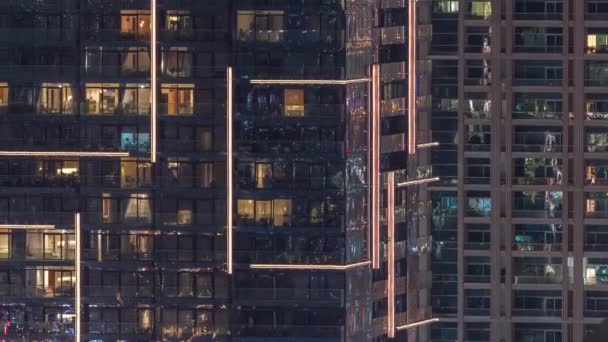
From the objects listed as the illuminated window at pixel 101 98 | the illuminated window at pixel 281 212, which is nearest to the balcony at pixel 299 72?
the illuminated window at pixel 281 212

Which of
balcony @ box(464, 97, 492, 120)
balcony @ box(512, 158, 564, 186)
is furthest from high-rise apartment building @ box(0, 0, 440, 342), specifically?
balcony @ box(512, 158, 564, 186)

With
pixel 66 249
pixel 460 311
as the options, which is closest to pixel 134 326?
pixel 66 249

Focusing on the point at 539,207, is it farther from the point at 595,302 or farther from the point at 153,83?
the point at 153,83

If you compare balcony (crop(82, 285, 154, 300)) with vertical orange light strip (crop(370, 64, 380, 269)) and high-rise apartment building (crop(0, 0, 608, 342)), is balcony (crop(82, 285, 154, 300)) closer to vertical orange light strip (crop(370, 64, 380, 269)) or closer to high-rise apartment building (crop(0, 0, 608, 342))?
high-rise apartment building (crop(0, 0, 608, 342))

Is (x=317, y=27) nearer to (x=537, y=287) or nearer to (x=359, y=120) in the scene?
(x=359, y=120)

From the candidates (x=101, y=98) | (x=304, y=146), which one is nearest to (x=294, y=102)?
(x=304, y=146)

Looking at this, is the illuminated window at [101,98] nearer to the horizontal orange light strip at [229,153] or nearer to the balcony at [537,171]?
the horizontal orange light strip at [229,153]
